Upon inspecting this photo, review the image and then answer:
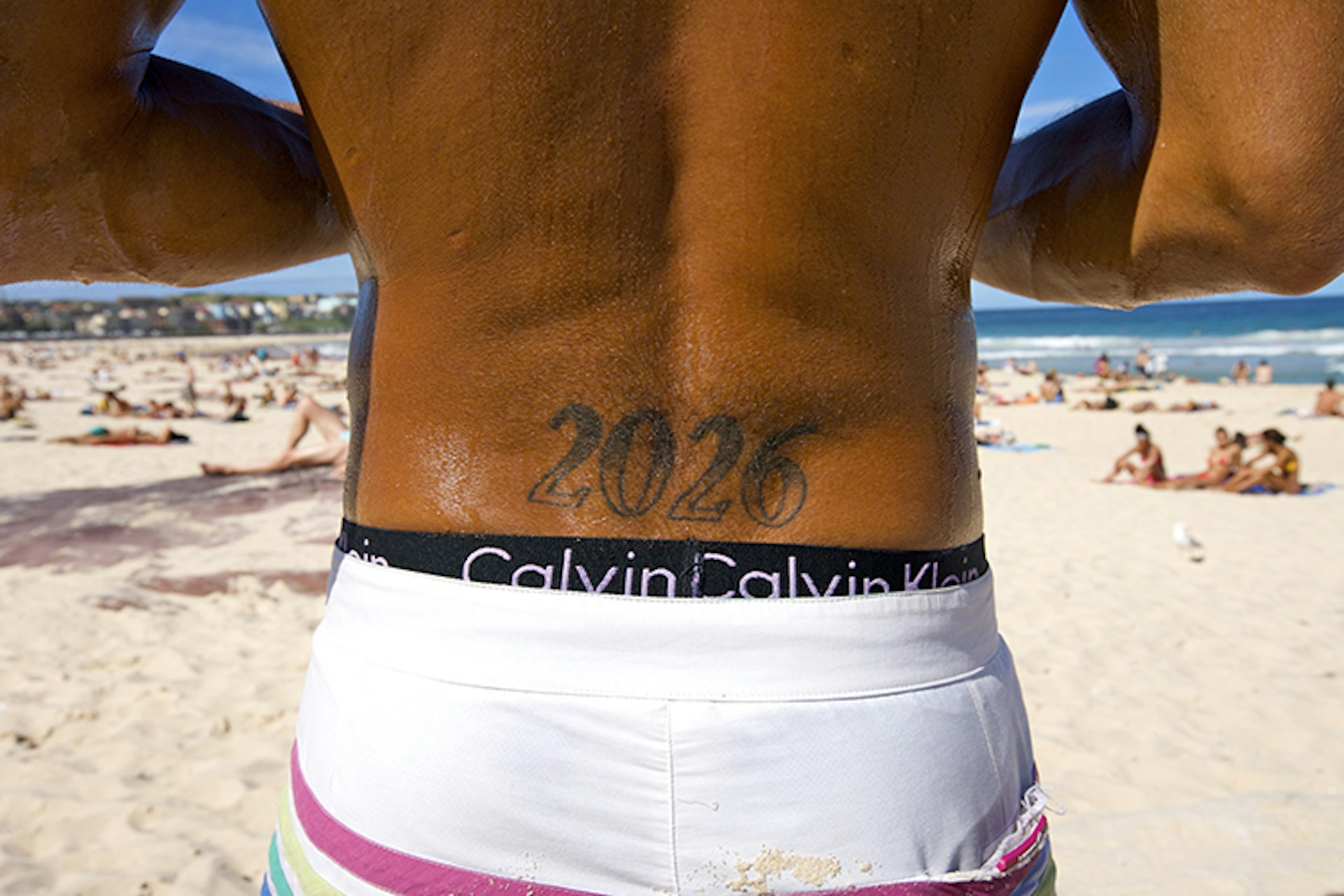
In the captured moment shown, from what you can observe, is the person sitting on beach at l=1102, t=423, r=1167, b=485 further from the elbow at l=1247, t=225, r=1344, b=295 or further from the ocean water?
the ocean water

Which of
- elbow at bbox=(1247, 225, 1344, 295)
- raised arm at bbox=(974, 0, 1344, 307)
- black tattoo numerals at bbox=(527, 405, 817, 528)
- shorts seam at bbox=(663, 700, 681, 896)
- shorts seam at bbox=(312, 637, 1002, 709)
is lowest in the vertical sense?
shorts seam at bbox=(663, 700, 681, 896)

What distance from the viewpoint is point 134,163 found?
1035mm

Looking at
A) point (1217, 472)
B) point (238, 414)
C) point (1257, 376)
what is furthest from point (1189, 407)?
point (238, 414)

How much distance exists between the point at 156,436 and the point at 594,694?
14180 millimetres

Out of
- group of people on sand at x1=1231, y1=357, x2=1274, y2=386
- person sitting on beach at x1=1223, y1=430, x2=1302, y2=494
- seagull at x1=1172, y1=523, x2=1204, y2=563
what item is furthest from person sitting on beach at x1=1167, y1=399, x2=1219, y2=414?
seagull at x1=1172, y1=523, x2=1204, y2=563

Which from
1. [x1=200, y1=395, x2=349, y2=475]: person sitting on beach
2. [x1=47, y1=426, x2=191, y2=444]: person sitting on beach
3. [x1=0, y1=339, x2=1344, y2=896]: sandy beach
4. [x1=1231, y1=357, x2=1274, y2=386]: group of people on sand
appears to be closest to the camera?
[x1=0, y1=339, x2=1344, y2=896]: sandy beach

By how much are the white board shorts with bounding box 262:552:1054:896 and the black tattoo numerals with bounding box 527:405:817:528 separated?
0.34 feet

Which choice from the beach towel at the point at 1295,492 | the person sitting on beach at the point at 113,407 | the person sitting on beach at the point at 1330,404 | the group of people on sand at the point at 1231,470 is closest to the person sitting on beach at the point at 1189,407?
the person sitting on beach at the point at 1330,404

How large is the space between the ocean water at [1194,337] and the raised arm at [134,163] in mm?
26770

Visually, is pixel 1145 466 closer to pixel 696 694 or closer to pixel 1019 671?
pixel 1019 671

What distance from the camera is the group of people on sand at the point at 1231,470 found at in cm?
965

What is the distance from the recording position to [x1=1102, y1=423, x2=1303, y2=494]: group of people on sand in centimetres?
965

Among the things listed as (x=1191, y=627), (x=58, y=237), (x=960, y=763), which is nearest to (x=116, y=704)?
(x=58, y=237)

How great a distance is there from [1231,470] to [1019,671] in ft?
22.4
